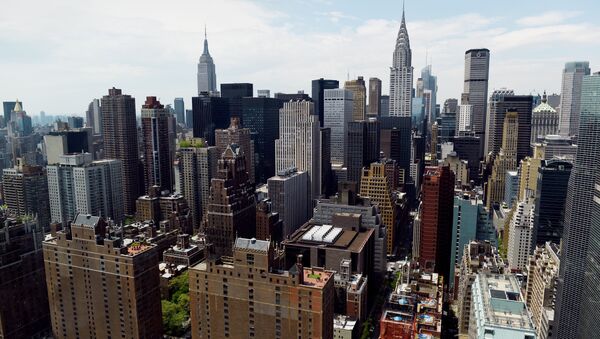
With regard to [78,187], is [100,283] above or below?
below

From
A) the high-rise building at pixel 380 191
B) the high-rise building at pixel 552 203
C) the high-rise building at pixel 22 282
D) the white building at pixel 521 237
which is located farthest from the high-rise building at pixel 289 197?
the high-rise building at pixel 552 203

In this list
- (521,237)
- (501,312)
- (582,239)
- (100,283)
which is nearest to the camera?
(501,312)

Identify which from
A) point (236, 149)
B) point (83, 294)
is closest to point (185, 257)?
point (236, 149)

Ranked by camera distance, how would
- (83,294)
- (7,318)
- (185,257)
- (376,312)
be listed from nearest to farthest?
(83,294), (7,318), (376,312), (185,257)

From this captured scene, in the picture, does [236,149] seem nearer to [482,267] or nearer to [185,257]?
[185,257]

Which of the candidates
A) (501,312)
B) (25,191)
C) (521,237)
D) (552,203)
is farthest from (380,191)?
(25,191)

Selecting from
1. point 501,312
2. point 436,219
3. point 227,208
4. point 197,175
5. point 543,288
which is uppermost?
point 501,312

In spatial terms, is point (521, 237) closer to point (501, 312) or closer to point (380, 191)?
point (380, 191)
